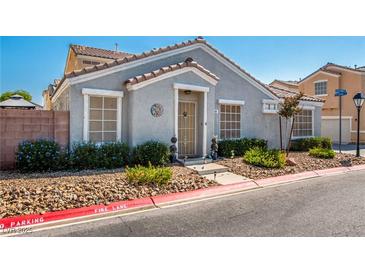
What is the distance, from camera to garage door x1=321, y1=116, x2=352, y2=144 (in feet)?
73.0

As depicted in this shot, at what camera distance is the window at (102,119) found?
909 centimetres

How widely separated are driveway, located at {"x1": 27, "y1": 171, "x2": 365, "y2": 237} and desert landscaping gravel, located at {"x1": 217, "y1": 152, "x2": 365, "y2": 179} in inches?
74.7

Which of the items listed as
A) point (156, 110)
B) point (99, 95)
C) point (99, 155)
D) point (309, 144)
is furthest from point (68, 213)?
point (309, 144)

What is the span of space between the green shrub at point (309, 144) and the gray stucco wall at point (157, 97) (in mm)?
4010

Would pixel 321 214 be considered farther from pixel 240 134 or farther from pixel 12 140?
pixel 12 140

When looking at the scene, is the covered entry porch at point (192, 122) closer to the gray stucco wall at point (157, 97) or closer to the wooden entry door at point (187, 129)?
the wooden entry door at point (187, 129)

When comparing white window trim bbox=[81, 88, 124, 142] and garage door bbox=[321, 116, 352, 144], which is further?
garage door bbox=[321, 116, 352, 144]

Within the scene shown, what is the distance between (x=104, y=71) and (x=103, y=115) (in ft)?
5.14

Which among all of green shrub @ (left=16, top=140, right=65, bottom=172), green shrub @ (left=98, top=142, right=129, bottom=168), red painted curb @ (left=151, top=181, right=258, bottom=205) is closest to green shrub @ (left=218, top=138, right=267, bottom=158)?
red painted curb @ (left=151, top=181, right=258, bottom=205)

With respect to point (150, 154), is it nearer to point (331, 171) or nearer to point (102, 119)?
point (102, 119)

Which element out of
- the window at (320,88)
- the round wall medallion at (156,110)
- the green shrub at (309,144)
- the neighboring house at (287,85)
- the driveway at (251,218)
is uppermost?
the neighboring house at (287,85)

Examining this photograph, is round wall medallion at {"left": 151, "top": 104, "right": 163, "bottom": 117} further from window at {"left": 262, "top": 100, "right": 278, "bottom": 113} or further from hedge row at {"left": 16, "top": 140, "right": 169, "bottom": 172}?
window at {"left": 262, "top": 100, "right": 278, "bottom": 113}

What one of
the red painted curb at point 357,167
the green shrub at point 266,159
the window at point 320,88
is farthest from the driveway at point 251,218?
the window at point 320,88

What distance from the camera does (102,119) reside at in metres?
9.28
